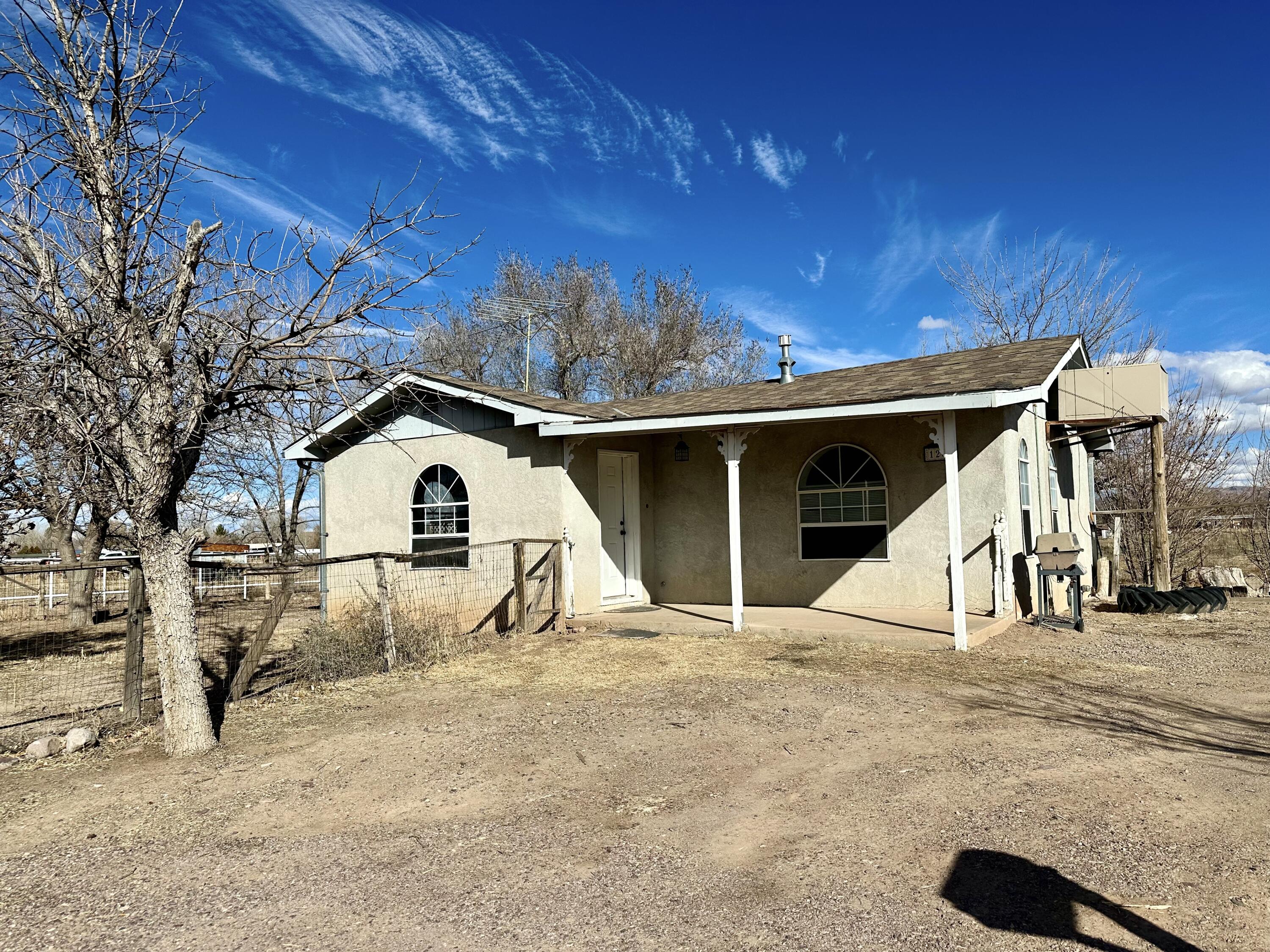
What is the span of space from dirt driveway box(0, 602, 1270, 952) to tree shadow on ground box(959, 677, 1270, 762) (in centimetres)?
4

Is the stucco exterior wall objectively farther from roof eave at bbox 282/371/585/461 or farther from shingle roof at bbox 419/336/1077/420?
shingle roof at bbox 419/336/1077/420

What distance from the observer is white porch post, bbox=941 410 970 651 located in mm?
8852

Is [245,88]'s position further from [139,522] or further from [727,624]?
[727,624]

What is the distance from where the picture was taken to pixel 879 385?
10.7 metres

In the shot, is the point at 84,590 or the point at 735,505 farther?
the point at 84,590

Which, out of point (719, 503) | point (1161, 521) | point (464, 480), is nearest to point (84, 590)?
point (464, 480)

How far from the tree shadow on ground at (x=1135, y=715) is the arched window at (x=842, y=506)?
3822 mm

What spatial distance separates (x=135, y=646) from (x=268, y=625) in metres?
0.99

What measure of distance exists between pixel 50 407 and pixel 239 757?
248 cm

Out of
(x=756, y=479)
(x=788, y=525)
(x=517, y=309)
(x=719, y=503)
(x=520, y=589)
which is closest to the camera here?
(x=520, y=589)

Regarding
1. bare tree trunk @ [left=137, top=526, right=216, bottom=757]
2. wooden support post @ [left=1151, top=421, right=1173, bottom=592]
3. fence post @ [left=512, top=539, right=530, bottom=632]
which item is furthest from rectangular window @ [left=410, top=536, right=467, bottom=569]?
wooden support post @ [left=1151, top=421, right=1173, bottom=592]

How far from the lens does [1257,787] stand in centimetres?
464

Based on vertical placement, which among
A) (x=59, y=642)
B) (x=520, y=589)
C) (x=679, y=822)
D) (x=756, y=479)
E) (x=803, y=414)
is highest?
(x=803, y=414)

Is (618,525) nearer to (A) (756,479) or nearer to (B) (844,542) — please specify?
(A) (756,479)
